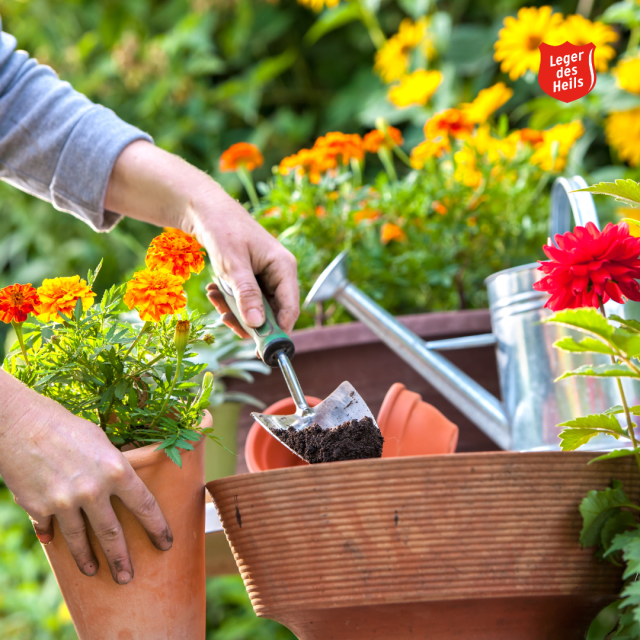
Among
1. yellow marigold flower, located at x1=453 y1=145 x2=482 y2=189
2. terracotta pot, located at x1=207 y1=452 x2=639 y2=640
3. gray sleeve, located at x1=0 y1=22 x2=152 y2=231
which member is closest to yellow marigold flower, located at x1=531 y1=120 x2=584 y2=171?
yellow marigold flower, located at x1=453 y1=145 x2=482 y2=189

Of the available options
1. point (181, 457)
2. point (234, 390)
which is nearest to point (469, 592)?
point (181, 457)

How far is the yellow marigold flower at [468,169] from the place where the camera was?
1162 millimetres

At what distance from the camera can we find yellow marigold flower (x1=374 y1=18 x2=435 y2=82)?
1.76 meters

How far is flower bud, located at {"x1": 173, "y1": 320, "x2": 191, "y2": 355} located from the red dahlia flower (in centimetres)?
27

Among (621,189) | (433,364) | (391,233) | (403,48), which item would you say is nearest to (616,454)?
(621,189)

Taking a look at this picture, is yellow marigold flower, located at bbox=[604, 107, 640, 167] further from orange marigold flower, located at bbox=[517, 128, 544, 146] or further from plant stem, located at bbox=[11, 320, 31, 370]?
plant stem, located at bbox=[11, 320, 31, 370]

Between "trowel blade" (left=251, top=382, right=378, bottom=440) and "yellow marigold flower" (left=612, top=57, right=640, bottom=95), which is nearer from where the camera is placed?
"trowel blade" (left=251, top=382, right=378, bottom=440)

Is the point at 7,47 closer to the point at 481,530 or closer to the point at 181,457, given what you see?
the point at 181,457

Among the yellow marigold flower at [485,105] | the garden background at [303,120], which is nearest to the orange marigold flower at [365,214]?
the garden background at [303,120]

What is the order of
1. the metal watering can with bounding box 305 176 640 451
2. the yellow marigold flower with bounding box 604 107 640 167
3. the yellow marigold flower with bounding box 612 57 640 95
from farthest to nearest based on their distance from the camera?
the yellow marigold flower with bounding box 604 107 640 167 → the yellow marigold flower with bounding box 612 57 640 95 → the metal watering can with bounding box 305 176 640 451

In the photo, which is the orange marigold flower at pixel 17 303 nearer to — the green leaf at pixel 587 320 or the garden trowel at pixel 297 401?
the garden trowel at pixel 297 401

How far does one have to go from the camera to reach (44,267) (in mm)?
2361

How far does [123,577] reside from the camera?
495 millimetres

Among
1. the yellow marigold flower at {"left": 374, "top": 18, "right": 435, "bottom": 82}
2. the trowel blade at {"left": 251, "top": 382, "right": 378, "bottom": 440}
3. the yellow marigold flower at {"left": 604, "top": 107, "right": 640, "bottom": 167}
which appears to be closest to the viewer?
the trowel blade at {"left": 251, "top": 382, "right": 378, "bottom": 440}
